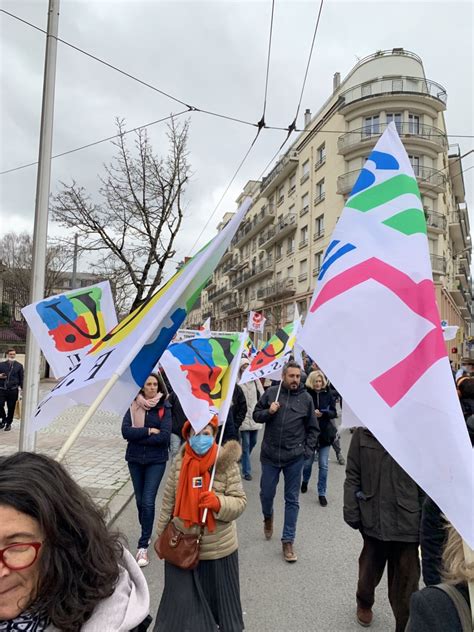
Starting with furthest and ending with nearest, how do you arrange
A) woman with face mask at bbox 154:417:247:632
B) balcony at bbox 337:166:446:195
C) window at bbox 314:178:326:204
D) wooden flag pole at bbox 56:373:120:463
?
1. window at bbox 314:178:326:204
2. balcony at bbox 337:166:446:195
3. woman with face mask at bbox 154:417:247:632
4. wooden flag pole at bbox 56:373:120:463

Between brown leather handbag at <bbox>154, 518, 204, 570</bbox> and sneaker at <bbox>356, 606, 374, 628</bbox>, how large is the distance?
1399 millimetres

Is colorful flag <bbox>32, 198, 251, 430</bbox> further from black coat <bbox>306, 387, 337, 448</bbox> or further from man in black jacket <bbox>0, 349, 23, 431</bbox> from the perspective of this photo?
man in black jacket <bbox>0, 349, 23, 431</bbox>

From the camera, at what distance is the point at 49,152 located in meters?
5.08

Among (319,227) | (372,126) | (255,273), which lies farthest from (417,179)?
(255,273)

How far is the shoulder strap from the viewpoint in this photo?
1.24 meters

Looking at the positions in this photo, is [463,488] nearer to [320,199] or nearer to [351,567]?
[351,567]

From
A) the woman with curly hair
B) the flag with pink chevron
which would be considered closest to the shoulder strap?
the flag with pink chevron

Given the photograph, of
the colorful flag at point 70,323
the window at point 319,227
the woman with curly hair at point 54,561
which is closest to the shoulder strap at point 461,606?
the woman with curly hair at point 54,561

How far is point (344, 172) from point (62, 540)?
35.2 metres

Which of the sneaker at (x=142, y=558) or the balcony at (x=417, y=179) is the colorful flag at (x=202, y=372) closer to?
the sneaker at (x=142, y=558)

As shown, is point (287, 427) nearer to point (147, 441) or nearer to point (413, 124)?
point (147, 441)

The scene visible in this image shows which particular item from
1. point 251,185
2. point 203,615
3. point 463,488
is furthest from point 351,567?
point 251,185

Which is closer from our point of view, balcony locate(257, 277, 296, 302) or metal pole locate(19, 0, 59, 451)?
metal pole locate(19, 0, 59, 451)

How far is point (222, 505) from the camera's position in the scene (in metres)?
3.08
